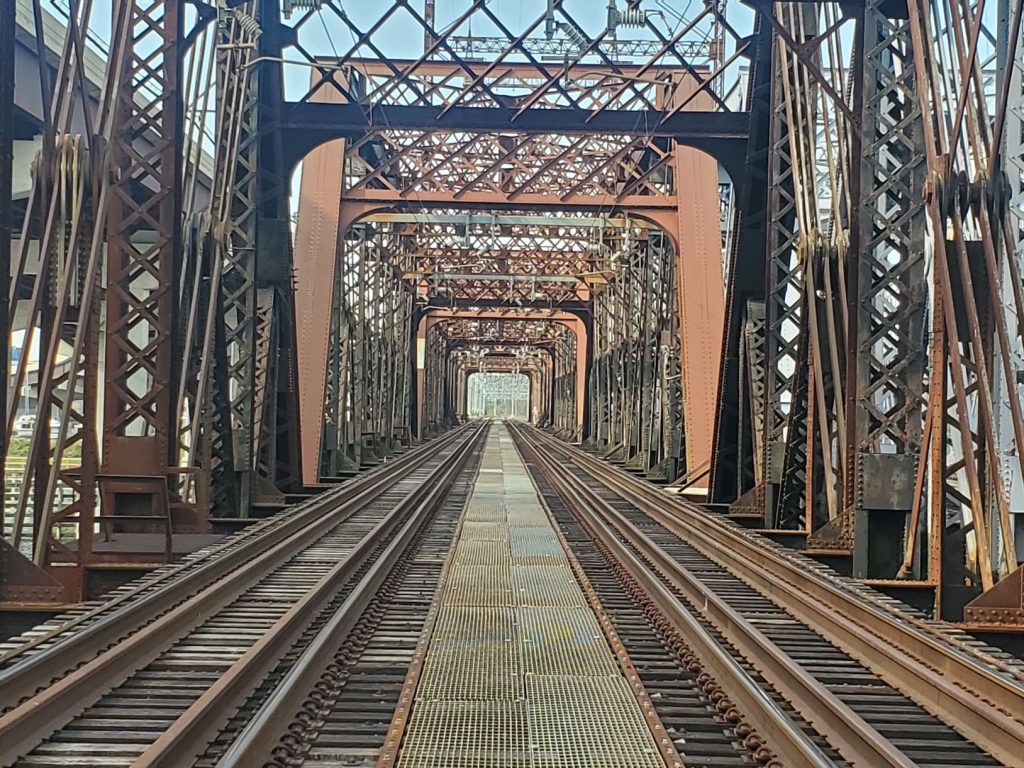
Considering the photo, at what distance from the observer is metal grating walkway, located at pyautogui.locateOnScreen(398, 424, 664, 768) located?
4.64 m

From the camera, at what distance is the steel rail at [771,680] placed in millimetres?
4430

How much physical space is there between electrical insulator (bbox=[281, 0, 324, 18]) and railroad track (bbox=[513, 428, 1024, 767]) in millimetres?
7903

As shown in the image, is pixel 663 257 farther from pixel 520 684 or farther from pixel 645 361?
pixel 520 684

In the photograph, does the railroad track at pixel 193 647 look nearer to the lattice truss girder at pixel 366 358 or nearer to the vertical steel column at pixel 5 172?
the vertical steel column at pixel 5 172

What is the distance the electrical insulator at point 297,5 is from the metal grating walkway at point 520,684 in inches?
301

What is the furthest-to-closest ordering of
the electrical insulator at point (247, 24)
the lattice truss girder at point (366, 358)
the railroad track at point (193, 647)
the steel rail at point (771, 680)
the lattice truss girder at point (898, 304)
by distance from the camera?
the lattice truss girder at point (366, 358), the electrical insulator at point (247, 24), the lattice truss girder at point (898, 304), the railroad track at point (193, 647), the steel rail at point (771, 680)

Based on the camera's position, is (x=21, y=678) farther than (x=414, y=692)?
No

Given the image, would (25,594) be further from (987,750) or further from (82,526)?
(987,750)

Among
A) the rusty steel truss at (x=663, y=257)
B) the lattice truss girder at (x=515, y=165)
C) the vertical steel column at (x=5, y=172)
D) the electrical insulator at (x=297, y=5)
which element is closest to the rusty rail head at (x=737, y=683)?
the rusty steel truss at (x=663, y=257)

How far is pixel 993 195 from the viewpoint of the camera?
7.33 m

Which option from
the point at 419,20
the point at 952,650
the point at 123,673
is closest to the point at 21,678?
the point at 123,673

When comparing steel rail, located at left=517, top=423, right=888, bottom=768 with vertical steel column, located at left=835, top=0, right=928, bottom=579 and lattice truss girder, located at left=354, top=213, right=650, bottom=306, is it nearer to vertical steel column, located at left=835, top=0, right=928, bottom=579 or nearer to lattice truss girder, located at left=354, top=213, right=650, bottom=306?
vertical steel column, located at left=835, top=0, right=928, bottom=579

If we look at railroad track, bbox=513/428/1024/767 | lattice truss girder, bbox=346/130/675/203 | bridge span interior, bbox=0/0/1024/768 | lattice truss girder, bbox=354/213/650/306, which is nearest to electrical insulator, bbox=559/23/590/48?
bridge span interior, bbox=0/0/1024/768

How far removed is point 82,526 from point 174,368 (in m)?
2.26
